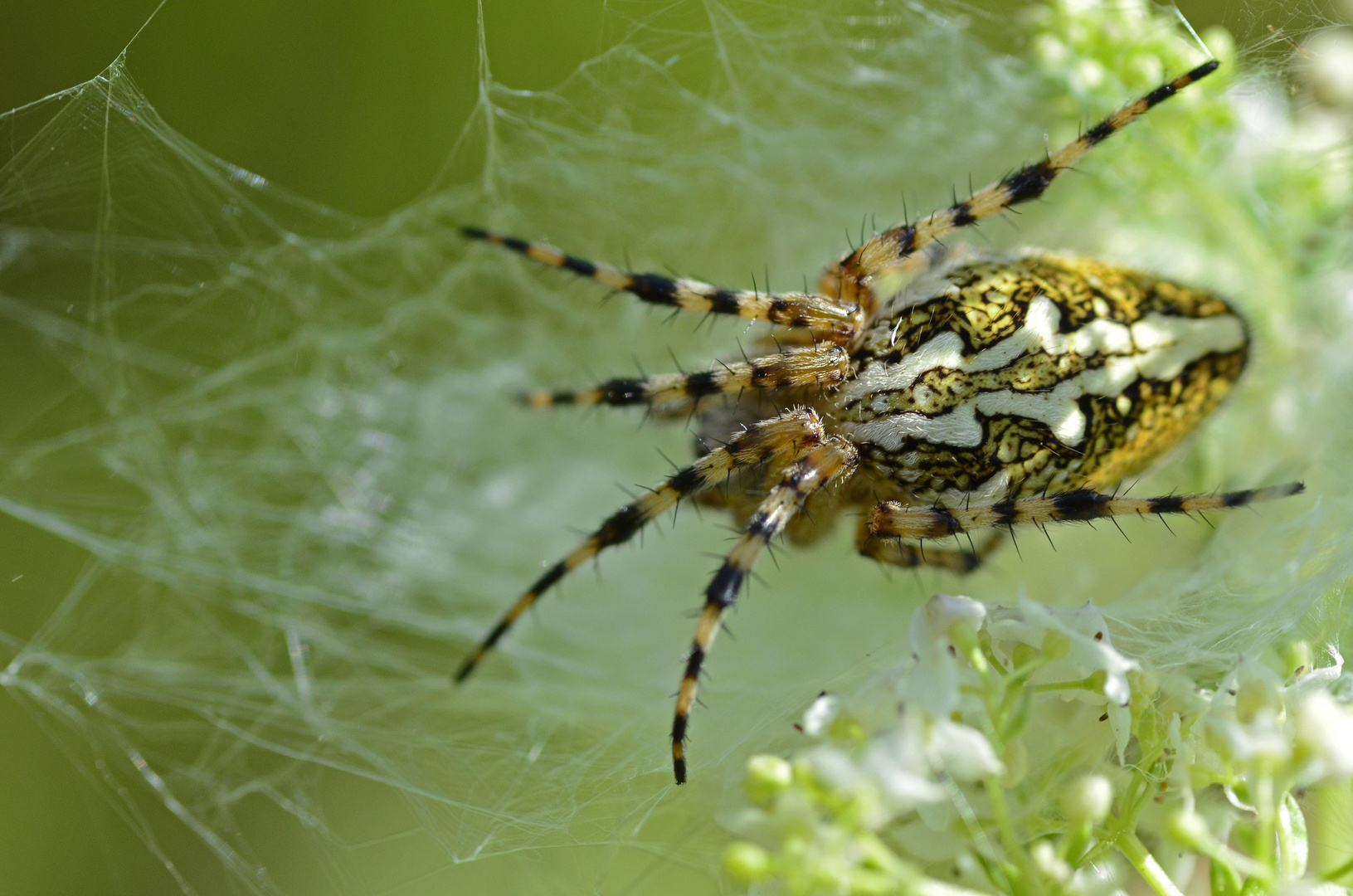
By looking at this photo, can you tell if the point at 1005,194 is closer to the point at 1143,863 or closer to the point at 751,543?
the point at 751,543

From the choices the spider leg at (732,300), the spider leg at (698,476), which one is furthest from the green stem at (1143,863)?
the spider leg at (732,300)

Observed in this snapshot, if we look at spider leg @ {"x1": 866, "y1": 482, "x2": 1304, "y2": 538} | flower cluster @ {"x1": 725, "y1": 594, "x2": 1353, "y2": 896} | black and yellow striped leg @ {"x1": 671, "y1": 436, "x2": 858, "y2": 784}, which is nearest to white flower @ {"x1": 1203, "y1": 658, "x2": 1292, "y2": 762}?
flower cluster @ {"x1": 725, "y1": 594, "x2": 1353, "y2": 896}

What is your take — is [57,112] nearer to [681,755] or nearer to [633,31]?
[633,31]

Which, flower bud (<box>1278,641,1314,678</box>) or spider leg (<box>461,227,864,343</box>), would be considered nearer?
flower bud (<box>1278,641,1314,678</box>)

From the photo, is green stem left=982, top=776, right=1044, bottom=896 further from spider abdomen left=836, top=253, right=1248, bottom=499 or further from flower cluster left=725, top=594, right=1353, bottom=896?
spider abdomen left=836, top=253, right=1248, bottom=499

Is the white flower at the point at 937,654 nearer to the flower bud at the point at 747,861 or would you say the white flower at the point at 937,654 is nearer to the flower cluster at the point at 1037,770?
the flower cluster at the point at 1037,770

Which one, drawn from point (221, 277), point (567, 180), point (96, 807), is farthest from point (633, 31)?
point (96, 807)
